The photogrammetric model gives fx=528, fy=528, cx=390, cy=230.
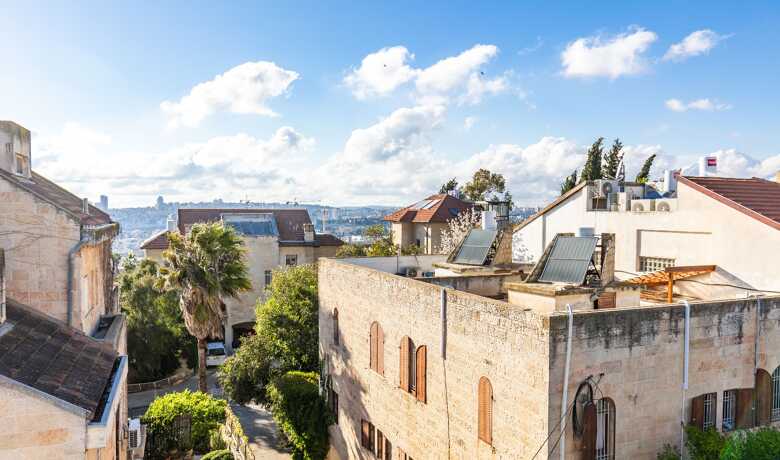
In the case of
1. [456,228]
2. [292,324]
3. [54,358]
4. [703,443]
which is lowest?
[292,324]

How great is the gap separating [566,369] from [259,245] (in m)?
31.2

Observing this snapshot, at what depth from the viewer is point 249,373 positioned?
960 inches

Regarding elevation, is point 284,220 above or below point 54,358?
above

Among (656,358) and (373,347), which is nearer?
(656,358)

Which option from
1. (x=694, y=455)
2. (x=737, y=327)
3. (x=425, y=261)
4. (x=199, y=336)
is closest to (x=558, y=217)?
(x=425, y=261)

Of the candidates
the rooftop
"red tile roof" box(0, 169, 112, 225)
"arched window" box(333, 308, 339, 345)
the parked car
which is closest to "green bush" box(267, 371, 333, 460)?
"arched window" box(333, 308, 339, 345)

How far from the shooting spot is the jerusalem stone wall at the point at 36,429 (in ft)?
25.5

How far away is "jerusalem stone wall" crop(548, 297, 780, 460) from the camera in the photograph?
9703 mm

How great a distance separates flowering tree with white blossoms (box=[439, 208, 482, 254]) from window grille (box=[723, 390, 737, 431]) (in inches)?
1036

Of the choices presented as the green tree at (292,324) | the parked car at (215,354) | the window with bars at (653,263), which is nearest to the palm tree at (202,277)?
the green tree at (292,324)

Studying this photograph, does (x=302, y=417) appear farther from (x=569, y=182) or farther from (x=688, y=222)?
(x=569, y=182)

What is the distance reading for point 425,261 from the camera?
2194 centimetres

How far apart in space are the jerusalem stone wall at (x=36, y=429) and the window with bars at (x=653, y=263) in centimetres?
1658

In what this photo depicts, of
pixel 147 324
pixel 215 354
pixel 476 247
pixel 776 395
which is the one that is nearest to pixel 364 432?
pixel 476 247
